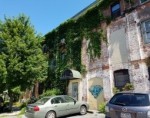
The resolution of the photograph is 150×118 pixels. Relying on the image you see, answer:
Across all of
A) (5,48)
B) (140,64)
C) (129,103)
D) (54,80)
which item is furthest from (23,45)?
(129,103)

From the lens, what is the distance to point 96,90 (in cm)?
1675

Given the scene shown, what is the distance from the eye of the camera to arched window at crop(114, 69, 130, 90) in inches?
582

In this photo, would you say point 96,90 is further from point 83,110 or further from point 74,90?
point 83,110

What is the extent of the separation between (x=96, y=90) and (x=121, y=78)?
2763 millimetres

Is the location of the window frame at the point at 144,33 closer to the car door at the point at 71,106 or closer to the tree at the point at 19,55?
the car door at the point at 71,106

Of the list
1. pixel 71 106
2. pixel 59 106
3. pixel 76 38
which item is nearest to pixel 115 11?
pixel 76 38

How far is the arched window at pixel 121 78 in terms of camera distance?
582 inches

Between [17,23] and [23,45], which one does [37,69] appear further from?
[17,23]

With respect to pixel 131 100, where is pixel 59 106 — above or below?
below

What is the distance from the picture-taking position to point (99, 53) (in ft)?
56.1

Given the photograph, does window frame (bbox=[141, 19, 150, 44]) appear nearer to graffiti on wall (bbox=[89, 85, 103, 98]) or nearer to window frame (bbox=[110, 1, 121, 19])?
window frame (bbox=[110, 1, 121, 19])

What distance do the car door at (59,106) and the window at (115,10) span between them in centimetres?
929

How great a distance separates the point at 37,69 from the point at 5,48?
4064mm

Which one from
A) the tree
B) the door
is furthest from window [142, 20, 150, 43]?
the tree
